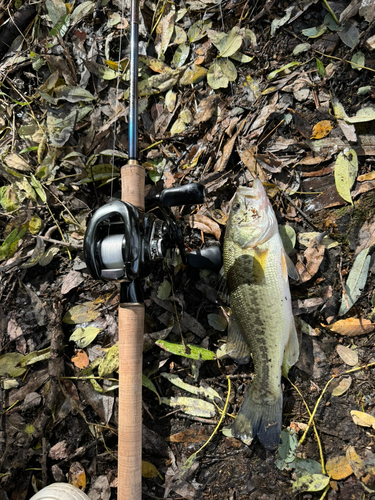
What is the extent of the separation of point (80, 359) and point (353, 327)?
6.04ft

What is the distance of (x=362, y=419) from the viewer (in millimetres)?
2113

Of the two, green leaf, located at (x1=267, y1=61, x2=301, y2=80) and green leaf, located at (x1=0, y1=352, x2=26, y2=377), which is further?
green leaf, located at (x1=0, y1=352, x2=26, y2=377)

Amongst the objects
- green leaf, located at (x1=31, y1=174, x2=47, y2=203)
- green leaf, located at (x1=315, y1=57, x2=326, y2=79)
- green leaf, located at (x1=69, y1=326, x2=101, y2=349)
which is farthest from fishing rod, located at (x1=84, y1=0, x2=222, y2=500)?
green leaf, located at (x1=315, y1=57, x2=326, y2=79)

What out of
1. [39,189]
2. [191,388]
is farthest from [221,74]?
[191,388]

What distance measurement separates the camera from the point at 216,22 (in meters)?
2.50

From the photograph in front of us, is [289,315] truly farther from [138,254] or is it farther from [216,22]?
[216,22]

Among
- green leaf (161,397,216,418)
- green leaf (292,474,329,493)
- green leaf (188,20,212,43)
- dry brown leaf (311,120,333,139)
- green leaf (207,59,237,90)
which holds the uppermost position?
green leaf (188,20,212,43)

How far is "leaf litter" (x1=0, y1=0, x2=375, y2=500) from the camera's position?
221cm

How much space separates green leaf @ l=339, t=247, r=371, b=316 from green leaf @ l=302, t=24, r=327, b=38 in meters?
1.45

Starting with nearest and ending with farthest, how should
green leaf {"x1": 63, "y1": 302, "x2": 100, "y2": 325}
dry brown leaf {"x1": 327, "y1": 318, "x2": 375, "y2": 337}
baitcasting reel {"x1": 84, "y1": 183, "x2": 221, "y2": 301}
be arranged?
1. baitcasting reel {"x1": 84, "y1": 183, "x2": 221, "y2": 301}
2. dry brown leaf {"x1": 327, "y1": 318, "x2": 375, "y2": 337}
3. green leaf {"x1": 63, "y1": 302, "x2": 100, "y2": 325}

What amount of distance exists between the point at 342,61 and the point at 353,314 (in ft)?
5.34

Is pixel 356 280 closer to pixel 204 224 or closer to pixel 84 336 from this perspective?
pixel 204 224

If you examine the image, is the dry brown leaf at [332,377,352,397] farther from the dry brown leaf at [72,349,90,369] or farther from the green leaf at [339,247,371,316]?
the dry brown leaf at [72,349,90,369]

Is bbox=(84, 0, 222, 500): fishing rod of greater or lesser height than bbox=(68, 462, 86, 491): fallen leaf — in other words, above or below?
above
